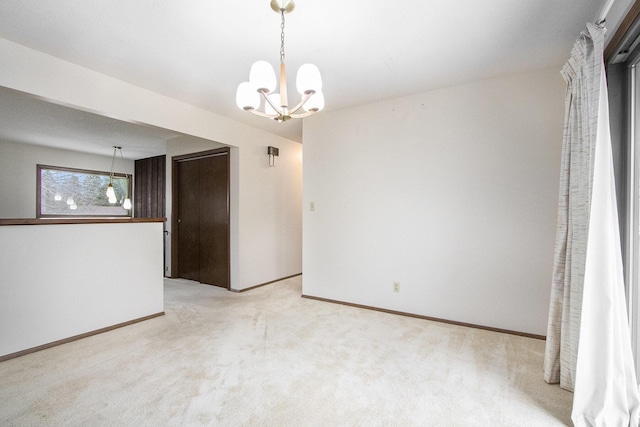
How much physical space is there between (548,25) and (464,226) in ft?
5.75

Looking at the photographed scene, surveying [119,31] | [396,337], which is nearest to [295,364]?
[396,337]

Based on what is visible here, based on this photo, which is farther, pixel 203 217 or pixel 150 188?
pixel 150 188

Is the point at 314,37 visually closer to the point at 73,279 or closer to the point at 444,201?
the point at 444,201

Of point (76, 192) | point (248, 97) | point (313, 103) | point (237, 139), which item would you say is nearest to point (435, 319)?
point (313, 103)

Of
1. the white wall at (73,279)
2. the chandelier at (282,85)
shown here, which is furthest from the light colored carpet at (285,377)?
the chandelier at (282,85)

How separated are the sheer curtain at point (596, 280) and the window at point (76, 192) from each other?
25.1 feet

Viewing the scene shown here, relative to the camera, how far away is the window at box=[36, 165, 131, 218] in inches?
224

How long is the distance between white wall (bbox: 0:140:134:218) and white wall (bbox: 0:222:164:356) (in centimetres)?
400

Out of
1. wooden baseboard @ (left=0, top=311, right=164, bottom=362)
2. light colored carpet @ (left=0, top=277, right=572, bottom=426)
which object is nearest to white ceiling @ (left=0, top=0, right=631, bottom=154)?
wooden baseboard @ (left=0, top=311, right=164, bottom=362)

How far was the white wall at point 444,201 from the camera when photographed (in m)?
2.76

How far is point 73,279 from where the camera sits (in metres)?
2.74

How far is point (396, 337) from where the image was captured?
2.77 meters

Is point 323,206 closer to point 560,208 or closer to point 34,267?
point 560,208

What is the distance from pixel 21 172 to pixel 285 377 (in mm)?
6391
